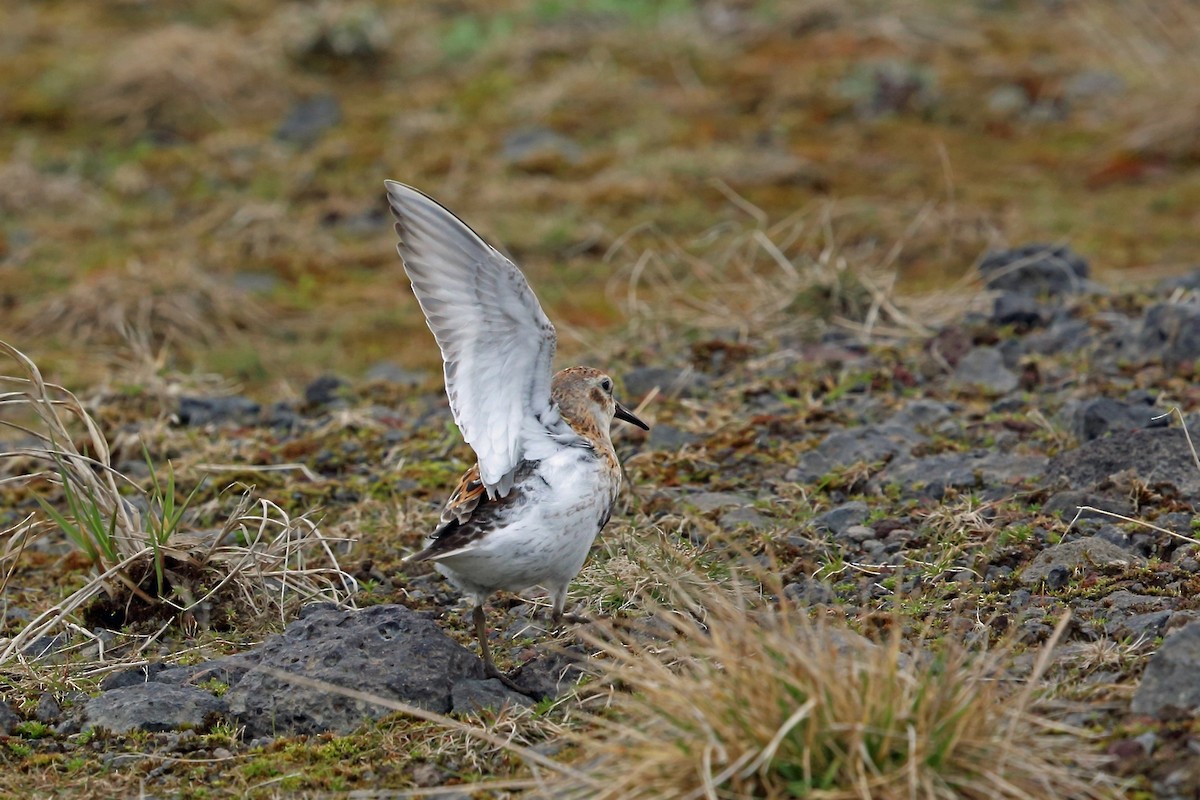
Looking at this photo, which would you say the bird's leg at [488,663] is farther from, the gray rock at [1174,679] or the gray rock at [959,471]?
the gray rock at [959,471]

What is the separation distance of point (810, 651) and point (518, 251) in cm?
884

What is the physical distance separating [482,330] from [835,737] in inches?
91.0

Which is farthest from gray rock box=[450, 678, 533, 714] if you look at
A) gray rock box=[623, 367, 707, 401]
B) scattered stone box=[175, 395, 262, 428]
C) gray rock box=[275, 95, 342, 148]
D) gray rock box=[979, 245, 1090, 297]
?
gray rock box=[275, 95, 342, 148]

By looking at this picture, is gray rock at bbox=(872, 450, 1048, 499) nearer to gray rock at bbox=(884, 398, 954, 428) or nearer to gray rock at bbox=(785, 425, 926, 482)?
gray rock at bbox=(785, 425, 926, 482)

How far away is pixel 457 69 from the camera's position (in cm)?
1777

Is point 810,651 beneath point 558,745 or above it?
above

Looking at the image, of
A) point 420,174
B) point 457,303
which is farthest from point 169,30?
point 457,303

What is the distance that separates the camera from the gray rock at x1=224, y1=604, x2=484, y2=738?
5.15m

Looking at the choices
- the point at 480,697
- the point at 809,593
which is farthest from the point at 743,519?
the point at 480,697

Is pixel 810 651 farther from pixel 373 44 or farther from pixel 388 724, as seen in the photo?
pixel 373 44

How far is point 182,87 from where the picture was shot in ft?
53.5

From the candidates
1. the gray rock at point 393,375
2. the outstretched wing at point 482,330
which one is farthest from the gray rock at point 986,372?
the gray rock at point 393,375

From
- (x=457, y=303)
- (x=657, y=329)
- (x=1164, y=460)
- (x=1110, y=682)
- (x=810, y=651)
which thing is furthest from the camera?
(x=657, y=329)

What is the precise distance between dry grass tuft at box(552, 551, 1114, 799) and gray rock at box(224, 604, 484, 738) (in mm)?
1210
